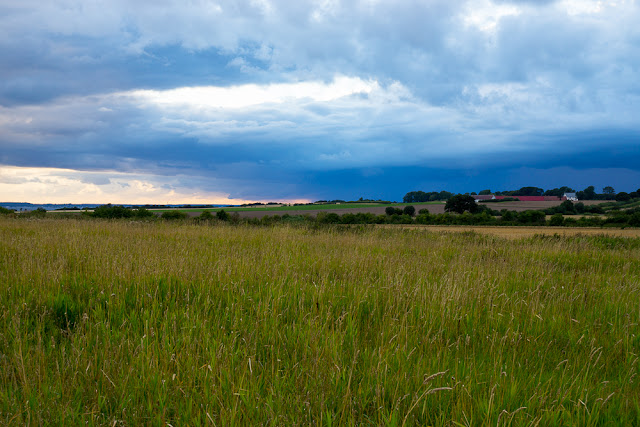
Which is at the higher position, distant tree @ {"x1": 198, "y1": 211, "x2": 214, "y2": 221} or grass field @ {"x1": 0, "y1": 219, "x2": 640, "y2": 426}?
distant tree @ {"x1": 198, "y1": 211, "x2": 214, "y2": 221}

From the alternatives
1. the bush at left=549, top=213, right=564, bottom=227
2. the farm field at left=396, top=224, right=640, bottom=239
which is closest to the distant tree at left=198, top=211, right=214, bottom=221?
the farm field at left=396, top=224, right=640, bottom=239

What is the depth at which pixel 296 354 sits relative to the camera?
3.53m

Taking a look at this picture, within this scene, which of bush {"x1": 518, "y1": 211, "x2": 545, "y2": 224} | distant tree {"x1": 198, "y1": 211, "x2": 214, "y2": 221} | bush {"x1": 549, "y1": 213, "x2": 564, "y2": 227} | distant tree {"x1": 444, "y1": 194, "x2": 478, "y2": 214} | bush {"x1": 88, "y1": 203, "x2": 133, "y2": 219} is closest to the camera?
distant tree {"x1": 198, "y1": 211, "x2": 214, "y2": 221}

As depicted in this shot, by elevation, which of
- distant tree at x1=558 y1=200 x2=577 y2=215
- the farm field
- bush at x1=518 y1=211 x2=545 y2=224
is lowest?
the farm field

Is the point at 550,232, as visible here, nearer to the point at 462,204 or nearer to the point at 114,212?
the point at 462,204

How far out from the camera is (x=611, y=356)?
13.5 feet

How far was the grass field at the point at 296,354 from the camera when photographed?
2.65 m

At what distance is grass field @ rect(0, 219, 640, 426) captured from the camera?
2648 mm

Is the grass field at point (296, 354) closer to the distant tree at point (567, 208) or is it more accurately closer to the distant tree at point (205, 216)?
the distant tree at point (205, 216)

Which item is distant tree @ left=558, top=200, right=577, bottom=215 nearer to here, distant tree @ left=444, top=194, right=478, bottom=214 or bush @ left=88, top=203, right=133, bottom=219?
distant tree @ left=444, top=194, right=478, bottom=214

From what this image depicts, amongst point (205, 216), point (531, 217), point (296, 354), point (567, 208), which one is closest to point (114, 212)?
point (205, 216)

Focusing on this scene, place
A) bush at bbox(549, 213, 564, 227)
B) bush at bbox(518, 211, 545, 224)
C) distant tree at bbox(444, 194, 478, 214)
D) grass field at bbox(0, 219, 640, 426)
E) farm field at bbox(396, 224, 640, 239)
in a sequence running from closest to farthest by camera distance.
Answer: grass field at bbox(0, 219, 640, 426)
farm field at bbox(396, 224, 640, 239)
bush at bbox(549, 213, 564, 227)
bush at bbox(518, 211, 545, 224)
distant tree at bbox(444, 194, 478, 214)

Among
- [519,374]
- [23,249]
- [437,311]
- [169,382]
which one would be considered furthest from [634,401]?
[23,249]

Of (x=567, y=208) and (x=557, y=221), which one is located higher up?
(x=567, y=208)
